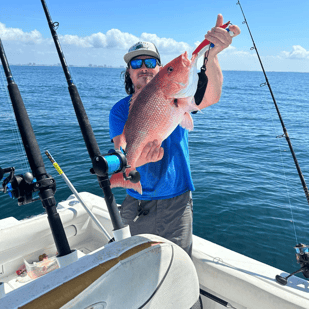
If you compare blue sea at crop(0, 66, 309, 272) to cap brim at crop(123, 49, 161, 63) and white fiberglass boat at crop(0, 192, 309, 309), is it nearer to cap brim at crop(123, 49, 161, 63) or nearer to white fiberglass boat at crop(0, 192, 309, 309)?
cap brim at crop(123, 49, 161, 63)

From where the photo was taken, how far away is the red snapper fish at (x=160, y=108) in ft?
6.08

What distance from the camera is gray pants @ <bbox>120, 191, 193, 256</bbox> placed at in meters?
2.50

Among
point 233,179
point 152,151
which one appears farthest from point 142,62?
point 233,179

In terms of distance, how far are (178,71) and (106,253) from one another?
130 centimetres

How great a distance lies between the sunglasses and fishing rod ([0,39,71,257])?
0.97 metres

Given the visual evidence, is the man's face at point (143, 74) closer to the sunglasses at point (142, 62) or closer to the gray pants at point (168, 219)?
the sunglasses at point (142, 62)

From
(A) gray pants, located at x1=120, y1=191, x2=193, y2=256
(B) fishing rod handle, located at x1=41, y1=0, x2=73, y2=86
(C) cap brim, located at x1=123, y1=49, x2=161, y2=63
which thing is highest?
(B) fishing rod handle, located at x1=41, y1=0, x2=73, y2=86

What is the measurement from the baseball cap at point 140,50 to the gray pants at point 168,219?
1.31 meters

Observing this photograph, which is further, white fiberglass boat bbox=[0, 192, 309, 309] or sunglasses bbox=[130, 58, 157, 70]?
sunglasses bbox=[130, 58, 157, 70]

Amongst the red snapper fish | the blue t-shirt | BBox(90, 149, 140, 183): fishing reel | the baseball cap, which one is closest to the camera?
BBox(90, 149, 140, 183): fishing reel

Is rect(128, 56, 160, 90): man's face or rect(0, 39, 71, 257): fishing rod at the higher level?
rect(128, 56, 160, 90): man's face

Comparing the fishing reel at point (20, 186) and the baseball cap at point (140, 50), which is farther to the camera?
the baseball cap at point (140, 50)

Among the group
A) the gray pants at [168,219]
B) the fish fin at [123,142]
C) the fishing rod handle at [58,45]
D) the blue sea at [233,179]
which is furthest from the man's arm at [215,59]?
the blue sea at [233,179]

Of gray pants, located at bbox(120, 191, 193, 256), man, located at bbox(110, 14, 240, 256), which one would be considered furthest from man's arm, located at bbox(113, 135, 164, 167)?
gray pants, located at bbox(120, 191, 193, 256)
